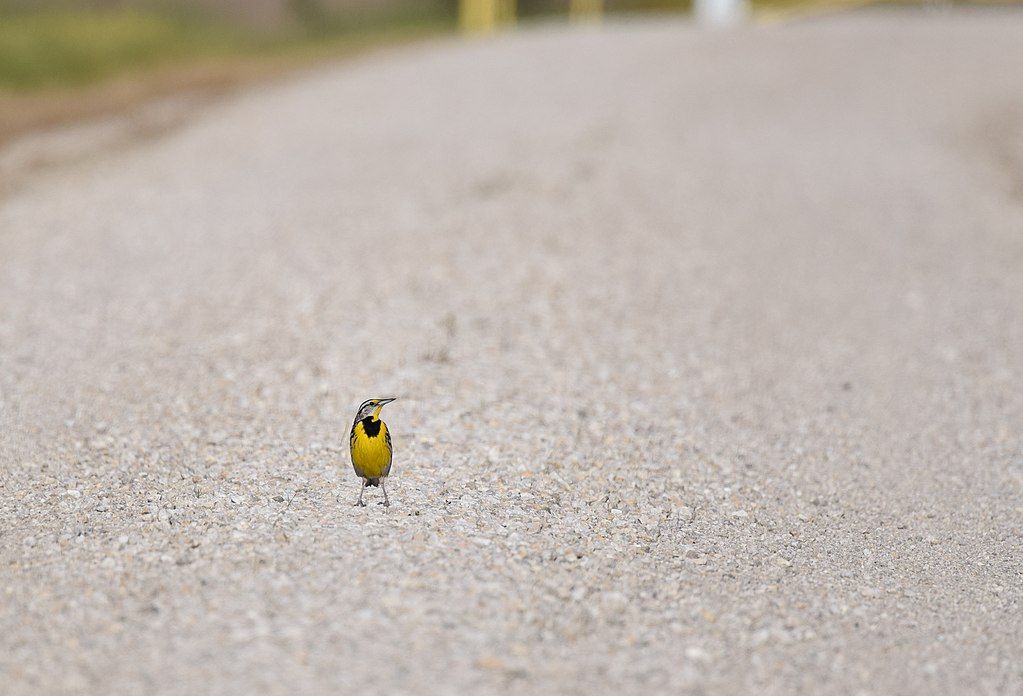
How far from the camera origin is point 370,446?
4.95m

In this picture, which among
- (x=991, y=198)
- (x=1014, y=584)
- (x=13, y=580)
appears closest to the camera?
(x=13, y=580)

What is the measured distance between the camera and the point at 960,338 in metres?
7.95

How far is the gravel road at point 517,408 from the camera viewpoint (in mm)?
4242

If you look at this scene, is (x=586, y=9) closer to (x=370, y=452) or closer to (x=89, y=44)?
(x=89, y=44)

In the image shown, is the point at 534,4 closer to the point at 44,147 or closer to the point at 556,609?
the point at 44,147

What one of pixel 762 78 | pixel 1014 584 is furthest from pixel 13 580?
pixel 762 78

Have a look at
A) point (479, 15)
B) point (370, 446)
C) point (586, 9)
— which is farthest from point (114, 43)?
point (370, 446)

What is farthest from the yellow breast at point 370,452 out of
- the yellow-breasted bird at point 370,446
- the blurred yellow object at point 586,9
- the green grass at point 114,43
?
the blurred yellow object at point 586,9

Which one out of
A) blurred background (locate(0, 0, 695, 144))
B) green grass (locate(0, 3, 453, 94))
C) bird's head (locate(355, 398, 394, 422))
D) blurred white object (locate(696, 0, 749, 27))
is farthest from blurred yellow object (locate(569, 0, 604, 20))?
bird's head (locate(355, 398, 394, 422))

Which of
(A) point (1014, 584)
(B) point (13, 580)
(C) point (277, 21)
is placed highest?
(C) point (277, 21)

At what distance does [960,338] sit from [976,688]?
14.2 ft

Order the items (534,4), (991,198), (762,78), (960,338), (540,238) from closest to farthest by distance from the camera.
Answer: (960,338) → (540,238) → (991,198) → (762,78) → (534,4)

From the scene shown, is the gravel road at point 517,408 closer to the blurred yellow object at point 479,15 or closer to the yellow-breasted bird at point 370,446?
the yellow-breasted bird at point 370,446

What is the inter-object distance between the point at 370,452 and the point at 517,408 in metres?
1.60
